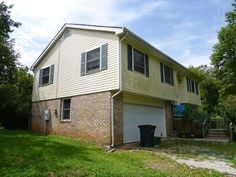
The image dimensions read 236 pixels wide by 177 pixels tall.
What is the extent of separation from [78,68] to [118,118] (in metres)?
4.13

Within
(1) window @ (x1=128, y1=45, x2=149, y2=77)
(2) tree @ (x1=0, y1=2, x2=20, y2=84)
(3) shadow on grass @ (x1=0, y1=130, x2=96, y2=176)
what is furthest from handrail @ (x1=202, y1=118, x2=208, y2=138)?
(2) tree @ (x1=0, y1=2, x2=20, y2=84)

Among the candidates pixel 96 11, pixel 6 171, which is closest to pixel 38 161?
pixel 6 171

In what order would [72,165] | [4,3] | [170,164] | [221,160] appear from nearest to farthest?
[72,165] < [170,164] < [221,160] < [4,3]

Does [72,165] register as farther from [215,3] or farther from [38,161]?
[215,3]

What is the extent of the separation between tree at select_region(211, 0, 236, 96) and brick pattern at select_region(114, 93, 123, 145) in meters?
19.1

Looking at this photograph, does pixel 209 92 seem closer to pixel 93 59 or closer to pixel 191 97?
pixel 191 97

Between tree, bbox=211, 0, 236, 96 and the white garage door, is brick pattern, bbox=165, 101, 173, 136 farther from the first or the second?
tree, bbox=211, 0, 236, 96

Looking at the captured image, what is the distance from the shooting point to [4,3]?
1493 centimetres

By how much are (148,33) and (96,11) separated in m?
3.87

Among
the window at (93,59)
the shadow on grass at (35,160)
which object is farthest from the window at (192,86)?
the shadow on grass at (35,160)

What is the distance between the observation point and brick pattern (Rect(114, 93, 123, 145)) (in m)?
9.72

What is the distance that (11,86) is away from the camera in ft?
59.6

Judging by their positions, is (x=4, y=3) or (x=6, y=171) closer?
(x=6, y=171)

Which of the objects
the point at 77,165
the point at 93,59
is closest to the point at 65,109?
the point at 93,59
